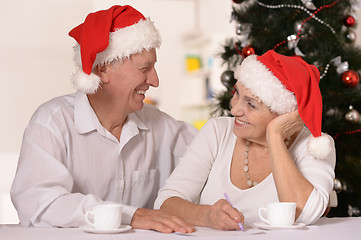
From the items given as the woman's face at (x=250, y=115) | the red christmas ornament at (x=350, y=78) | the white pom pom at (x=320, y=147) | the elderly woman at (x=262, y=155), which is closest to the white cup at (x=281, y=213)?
the elderly woman at (x=262, y=155)

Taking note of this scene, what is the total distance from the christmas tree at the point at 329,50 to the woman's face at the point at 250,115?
2.33 feet

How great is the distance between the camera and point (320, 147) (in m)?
1.80

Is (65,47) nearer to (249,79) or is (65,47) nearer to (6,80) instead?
Answer: (6,80)

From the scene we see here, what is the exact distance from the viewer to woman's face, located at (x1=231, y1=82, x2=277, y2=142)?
75.0 inches

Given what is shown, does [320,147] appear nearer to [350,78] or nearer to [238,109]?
[238,109]

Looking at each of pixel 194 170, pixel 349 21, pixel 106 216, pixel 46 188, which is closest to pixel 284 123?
pixel 194 170

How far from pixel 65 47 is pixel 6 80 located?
2.32ft

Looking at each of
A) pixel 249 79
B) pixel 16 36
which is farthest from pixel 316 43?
pixel 16 36

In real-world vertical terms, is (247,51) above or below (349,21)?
below

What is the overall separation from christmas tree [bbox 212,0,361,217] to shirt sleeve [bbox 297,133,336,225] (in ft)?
2.25

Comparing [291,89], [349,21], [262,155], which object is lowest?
[262,155]

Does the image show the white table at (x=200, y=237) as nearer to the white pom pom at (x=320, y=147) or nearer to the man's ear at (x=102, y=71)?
the white pom pom at (x=320, y=147)

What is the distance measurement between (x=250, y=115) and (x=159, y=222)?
0.55 meters

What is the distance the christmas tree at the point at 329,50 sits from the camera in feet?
8.40
